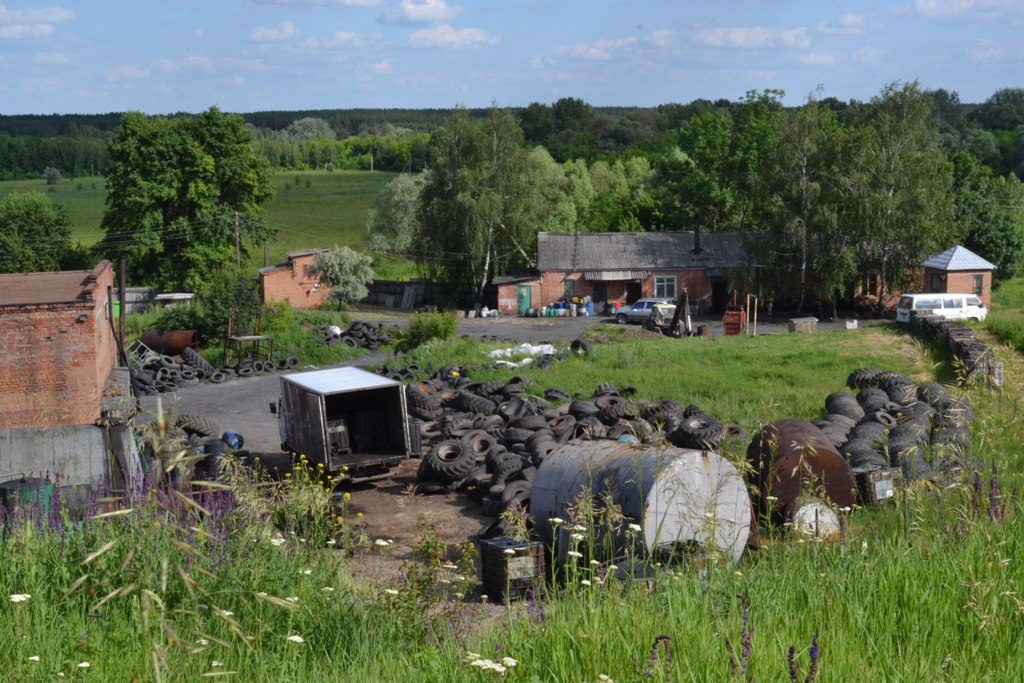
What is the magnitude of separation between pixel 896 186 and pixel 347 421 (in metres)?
34.3

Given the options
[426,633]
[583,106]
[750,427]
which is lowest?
[750,427]

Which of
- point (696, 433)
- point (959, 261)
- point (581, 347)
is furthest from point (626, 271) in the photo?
point (696, 433)

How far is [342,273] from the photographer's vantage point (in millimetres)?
56344

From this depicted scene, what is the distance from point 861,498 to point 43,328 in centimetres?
1792

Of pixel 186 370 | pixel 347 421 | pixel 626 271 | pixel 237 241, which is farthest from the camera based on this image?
pixel 626 271

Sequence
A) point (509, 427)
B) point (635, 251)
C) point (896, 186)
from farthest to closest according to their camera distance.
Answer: point (635, 251), point (896, 186), point (509, 427)

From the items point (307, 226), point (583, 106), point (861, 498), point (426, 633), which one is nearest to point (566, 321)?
point (861, 498)

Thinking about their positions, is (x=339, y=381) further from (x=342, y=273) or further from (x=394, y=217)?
(x=394, y=217)

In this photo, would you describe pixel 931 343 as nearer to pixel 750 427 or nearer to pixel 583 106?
pixel 750 427

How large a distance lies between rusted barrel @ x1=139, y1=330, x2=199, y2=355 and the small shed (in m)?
31.6

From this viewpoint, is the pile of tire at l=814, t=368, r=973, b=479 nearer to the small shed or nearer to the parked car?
the small shed

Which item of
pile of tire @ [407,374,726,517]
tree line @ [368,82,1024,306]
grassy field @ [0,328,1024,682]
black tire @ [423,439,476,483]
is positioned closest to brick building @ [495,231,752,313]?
tree line @ [368,82,1024,306]

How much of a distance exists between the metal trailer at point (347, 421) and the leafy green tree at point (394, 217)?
49.7 m

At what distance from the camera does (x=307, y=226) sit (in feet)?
350
